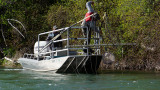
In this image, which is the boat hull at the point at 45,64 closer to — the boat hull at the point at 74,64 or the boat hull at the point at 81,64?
the boat hull at the point at 74,64

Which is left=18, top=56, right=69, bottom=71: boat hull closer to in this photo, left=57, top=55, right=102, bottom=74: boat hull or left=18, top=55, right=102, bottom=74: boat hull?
left=18, top=55, right=102, bottom=74: boat hull

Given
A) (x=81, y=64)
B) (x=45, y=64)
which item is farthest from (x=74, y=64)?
(x=45, y=64)

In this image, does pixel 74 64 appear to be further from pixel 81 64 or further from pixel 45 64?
pixel 45 64

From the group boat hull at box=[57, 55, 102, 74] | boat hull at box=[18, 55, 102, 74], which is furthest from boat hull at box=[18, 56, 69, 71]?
boat hull at box=[57, 55, 102, 74]

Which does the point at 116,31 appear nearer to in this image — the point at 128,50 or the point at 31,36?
the point at 128,50

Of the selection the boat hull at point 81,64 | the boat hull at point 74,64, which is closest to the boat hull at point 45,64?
the boat hull at point 74,64

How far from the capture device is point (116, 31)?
56.0 feet

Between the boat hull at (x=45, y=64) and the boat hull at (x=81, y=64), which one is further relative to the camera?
the boat hull at (x=45, y=64)

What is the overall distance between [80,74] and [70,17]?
7.55 metres

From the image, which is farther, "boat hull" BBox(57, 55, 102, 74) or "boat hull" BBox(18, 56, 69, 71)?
"boat hull" BBox(18, 56, 69, 71)

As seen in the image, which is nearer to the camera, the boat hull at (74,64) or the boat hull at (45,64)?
the boat hull at (74,64)

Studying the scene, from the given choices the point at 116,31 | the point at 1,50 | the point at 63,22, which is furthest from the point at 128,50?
the point at 1,50

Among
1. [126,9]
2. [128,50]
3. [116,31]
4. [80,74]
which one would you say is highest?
[126,9]

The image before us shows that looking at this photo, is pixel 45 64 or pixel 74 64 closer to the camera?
pixel 74 64
